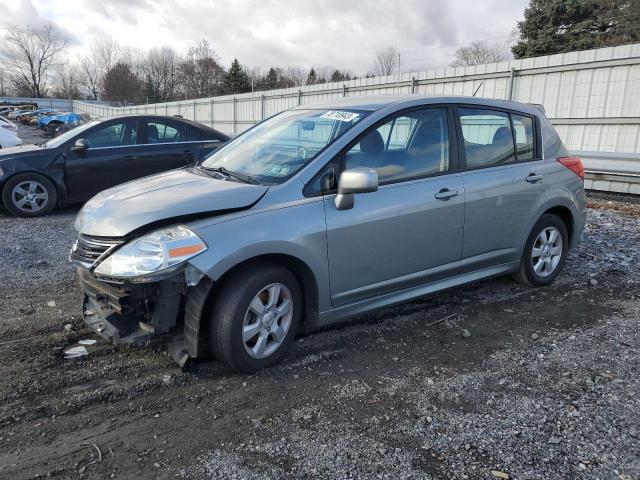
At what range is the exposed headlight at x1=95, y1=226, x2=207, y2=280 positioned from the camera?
118 inches

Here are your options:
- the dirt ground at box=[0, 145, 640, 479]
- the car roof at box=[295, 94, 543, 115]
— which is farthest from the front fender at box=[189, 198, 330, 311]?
the car roof at box=[295, 94, 543, 115]

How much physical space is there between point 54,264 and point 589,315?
561cm

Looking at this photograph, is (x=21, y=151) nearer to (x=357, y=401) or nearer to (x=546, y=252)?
(x=357, y=401)

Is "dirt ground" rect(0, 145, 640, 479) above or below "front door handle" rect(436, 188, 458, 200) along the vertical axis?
below

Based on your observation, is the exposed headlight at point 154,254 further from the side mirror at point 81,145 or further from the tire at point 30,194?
the tire at point 30,194

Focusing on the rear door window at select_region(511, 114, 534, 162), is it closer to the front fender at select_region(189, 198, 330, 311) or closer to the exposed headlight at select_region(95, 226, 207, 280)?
the front fender at select_region(189, 198, 330, 311)

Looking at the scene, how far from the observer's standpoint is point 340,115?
4012 mm

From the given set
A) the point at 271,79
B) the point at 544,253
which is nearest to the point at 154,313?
the point at 544,253

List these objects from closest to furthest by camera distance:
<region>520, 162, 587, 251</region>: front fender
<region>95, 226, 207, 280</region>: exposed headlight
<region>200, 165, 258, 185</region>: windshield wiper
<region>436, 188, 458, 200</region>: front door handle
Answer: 1. <region>95, 226, 207, 280</region>: exposed headlight
2. <region>200, 165, 258, 185</region>: windshield wiper
3. <region>436, 188, 458, 200</region>: front door handle
4. <region>520, 162, 587, 251</region>: front fender

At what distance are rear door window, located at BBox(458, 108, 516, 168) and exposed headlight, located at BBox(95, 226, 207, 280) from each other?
8.32ft

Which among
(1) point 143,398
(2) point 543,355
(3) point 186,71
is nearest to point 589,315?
(2) point 543,355

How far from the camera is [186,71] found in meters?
76.9

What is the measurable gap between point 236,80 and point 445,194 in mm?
65361

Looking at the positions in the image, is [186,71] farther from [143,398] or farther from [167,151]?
[143,398]
